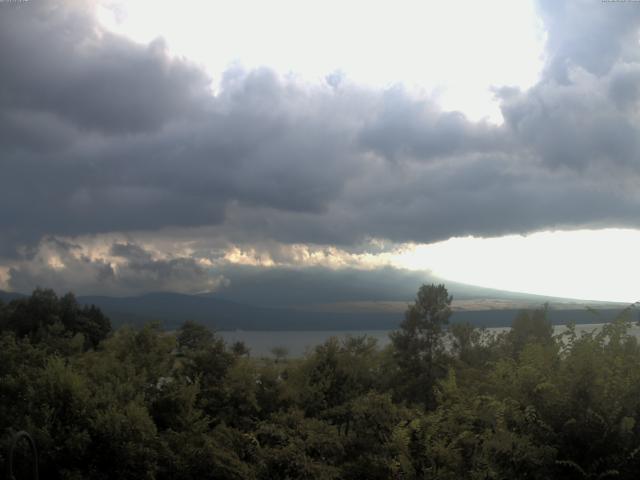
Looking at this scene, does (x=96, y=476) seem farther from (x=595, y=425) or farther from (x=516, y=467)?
(x=595, y=425)

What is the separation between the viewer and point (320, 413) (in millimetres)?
16656

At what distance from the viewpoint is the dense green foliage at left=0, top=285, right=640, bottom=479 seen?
20.7 ft

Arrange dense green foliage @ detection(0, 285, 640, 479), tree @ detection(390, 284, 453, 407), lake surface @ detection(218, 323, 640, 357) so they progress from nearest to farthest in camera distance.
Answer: dense green foliage @ detection(0, 285, 640, 479) < lake surface @ detection(218, 323, 640, 357) < tree @ detection(390, 284, 453, 407)

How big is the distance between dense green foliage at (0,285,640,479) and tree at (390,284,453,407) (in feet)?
19.8

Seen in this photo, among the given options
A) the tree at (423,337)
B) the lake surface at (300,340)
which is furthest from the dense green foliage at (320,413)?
the tree at (423,337)

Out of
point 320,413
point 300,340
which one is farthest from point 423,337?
point 300,340

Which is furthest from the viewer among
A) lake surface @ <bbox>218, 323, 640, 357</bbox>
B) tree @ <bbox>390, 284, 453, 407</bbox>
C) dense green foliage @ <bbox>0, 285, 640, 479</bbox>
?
tree @ <bbox>390, 284, 453, 407</bbox>

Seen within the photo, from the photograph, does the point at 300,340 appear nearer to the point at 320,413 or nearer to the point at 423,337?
the point at 423,337

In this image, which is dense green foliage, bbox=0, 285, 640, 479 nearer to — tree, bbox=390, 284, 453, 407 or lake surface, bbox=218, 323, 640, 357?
lake surface, bbox=218, 323, 640, 357

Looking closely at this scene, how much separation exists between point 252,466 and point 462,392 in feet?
15.0

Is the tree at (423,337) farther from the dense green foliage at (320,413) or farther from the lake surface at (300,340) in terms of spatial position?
the dense green foliage at (320,413)

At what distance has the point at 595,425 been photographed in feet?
20.6

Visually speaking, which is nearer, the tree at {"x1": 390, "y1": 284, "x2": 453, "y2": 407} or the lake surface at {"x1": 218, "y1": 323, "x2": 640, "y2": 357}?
the lake surface at {"x1": 218, "y1": 323, "x2": 640, "y2": 357}

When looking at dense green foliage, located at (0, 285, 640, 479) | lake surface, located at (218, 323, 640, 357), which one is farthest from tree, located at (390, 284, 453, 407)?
dense green foliage, located at (0, 285, 640, 479)
